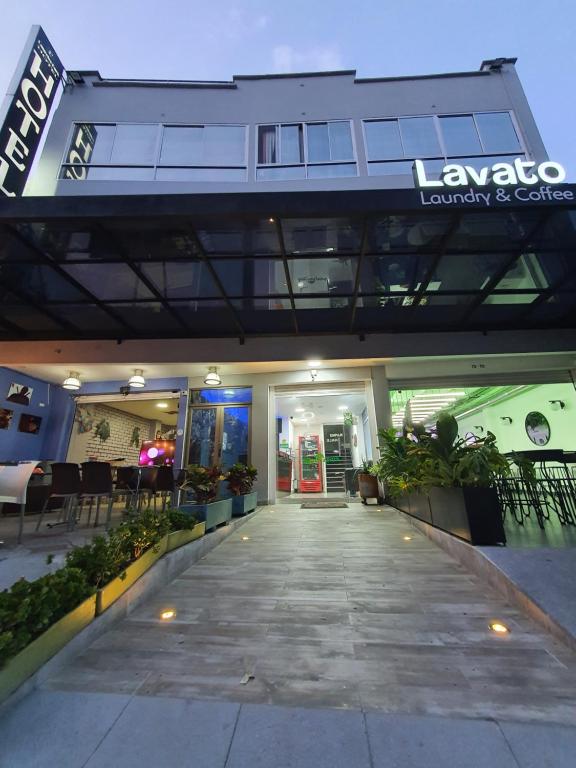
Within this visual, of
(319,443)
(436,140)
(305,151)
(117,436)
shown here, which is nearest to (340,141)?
(305,151)

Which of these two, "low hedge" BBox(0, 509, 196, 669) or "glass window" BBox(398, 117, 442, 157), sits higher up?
"glass window" BBox(398, 117, 442, 157)

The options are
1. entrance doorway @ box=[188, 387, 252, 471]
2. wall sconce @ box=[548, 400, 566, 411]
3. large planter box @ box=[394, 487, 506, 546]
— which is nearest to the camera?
large planter box @ box=[394, 487, 506, 546]

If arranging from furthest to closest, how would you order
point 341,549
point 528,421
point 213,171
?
point 528,421
point 213,171
point 341,549

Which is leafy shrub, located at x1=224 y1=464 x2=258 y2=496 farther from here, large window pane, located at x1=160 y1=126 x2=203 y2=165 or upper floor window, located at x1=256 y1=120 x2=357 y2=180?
large window pane, located at x1=160 y1=126 x2=203 y2=165

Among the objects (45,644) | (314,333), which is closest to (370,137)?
(314,333)

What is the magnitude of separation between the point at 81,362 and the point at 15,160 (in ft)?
13.0

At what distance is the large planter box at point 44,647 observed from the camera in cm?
129

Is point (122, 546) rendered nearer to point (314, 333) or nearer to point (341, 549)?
point (341, 549)

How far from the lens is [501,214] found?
3.73 m

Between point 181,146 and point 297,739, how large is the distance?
9.50 metres

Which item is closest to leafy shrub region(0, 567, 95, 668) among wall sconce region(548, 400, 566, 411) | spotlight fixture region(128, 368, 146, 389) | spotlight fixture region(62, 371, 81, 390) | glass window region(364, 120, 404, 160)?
spotlight fixture region(128, 368, 146, 389)

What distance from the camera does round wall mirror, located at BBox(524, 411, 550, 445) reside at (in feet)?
26.3

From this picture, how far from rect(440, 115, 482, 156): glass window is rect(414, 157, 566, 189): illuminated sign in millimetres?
3723

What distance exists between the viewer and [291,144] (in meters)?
7.21
